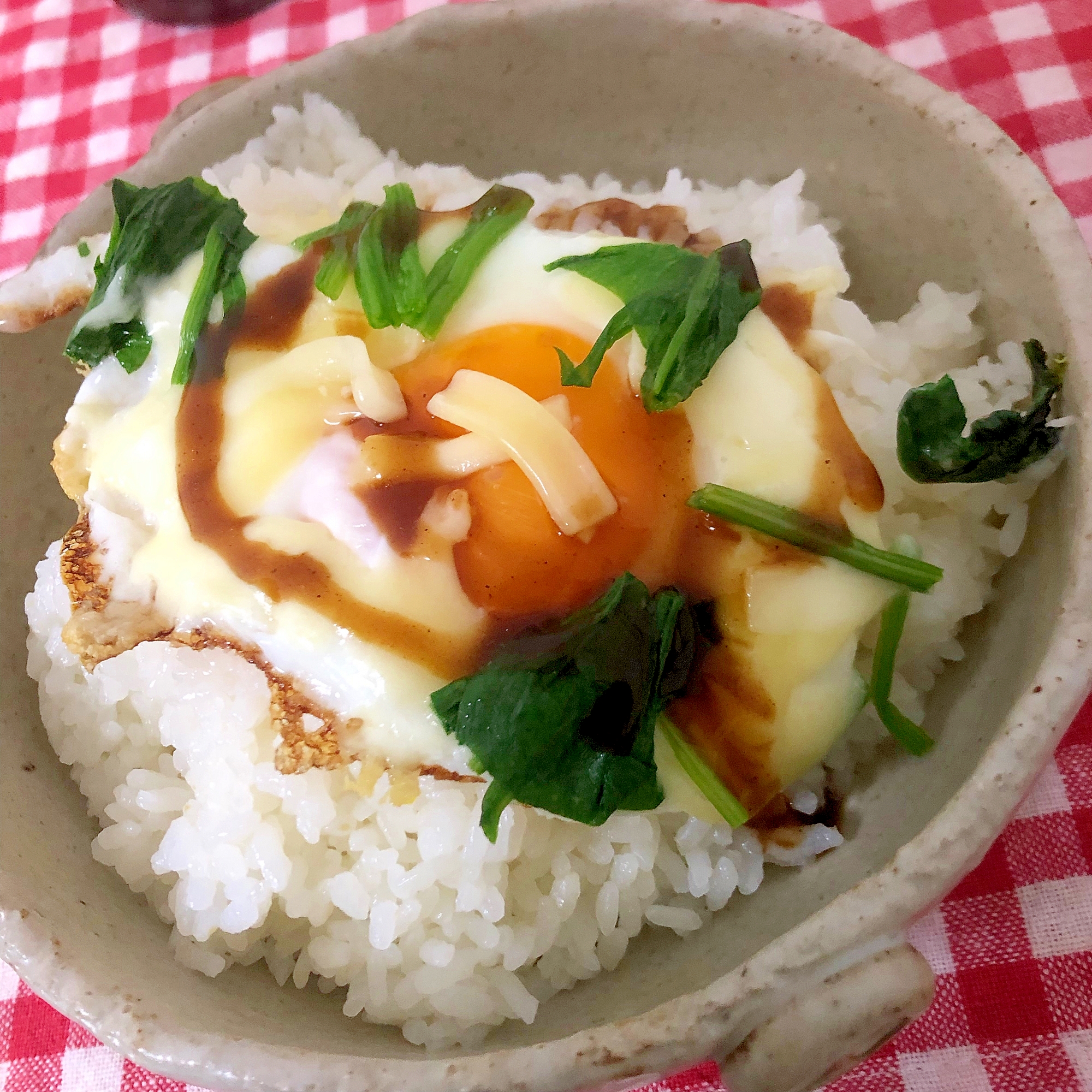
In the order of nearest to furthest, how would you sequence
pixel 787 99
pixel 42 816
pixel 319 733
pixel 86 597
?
pixel 319 733 < pixel 86 597 < pixel 42 816 < pixel 787 99

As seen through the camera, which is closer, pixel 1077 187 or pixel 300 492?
pixel 300 492

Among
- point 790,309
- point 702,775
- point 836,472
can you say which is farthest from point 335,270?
point 702,775

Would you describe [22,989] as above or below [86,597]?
below

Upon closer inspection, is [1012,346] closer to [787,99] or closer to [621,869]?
[787,99]

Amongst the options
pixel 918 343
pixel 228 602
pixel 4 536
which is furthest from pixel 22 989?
pixel 918 343

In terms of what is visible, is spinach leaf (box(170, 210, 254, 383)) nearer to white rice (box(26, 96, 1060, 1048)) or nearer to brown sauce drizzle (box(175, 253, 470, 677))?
brown sauce drizzle (box(175, 253, 470, 677))

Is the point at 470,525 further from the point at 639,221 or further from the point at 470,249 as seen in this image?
the point at 639,221

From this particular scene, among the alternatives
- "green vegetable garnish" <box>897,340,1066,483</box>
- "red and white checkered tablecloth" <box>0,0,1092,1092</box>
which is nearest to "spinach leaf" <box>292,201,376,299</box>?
"green vegetable garnish" <box>897,340,1066,483</box>

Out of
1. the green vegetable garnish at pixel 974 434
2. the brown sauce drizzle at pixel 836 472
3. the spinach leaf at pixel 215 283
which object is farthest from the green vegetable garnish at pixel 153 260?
the green vegetable garnish at pixel 974 434
